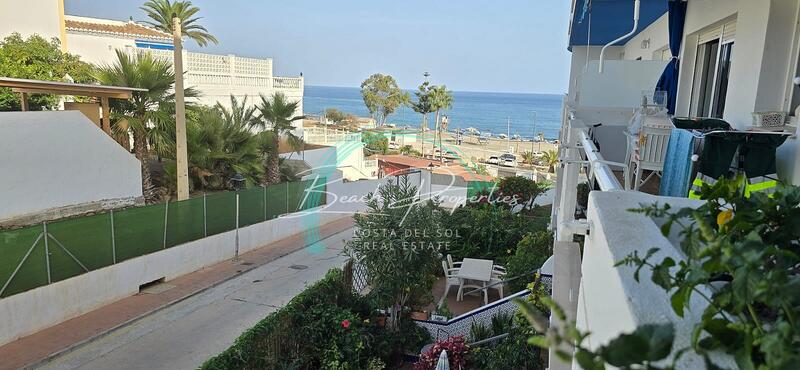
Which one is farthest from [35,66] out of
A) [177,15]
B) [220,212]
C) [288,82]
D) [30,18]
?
[288,82]

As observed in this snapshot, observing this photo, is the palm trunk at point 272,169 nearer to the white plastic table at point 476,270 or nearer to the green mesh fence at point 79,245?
the green mesh fence at point 79,245

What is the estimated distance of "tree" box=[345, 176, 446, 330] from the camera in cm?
895

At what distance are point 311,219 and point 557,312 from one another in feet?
59.9

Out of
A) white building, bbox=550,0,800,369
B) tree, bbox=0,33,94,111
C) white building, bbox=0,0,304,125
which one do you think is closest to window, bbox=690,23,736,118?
white building, bbox=550,0,800,369

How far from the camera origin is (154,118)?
1502cm

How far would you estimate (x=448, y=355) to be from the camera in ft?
25.1

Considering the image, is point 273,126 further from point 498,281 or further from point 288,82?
point 288,82

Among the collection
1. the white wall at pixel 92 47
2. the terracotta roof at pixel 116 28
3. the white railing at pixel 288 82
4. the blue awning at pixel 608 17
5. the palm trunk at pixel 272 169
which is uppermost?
the terracotta roof at pixel 116 28

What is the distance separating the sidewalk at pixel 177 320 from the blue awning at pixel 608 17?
850 centimetres

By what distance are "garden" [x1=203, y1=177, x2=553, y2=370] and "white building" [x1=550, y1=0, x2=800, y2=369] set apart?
316 centimetres

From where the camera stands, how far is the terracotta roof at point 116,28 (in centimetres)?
2743

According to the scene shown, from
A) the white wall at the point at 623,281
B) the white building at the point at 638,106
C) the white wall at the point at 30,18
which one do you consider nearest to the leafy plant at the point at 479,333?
the white building at the point at 638,106

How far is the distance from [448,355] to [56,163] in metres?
10.4

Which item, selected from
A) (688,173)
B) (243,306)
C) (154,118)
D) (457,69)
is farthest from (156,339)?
(457,69)
